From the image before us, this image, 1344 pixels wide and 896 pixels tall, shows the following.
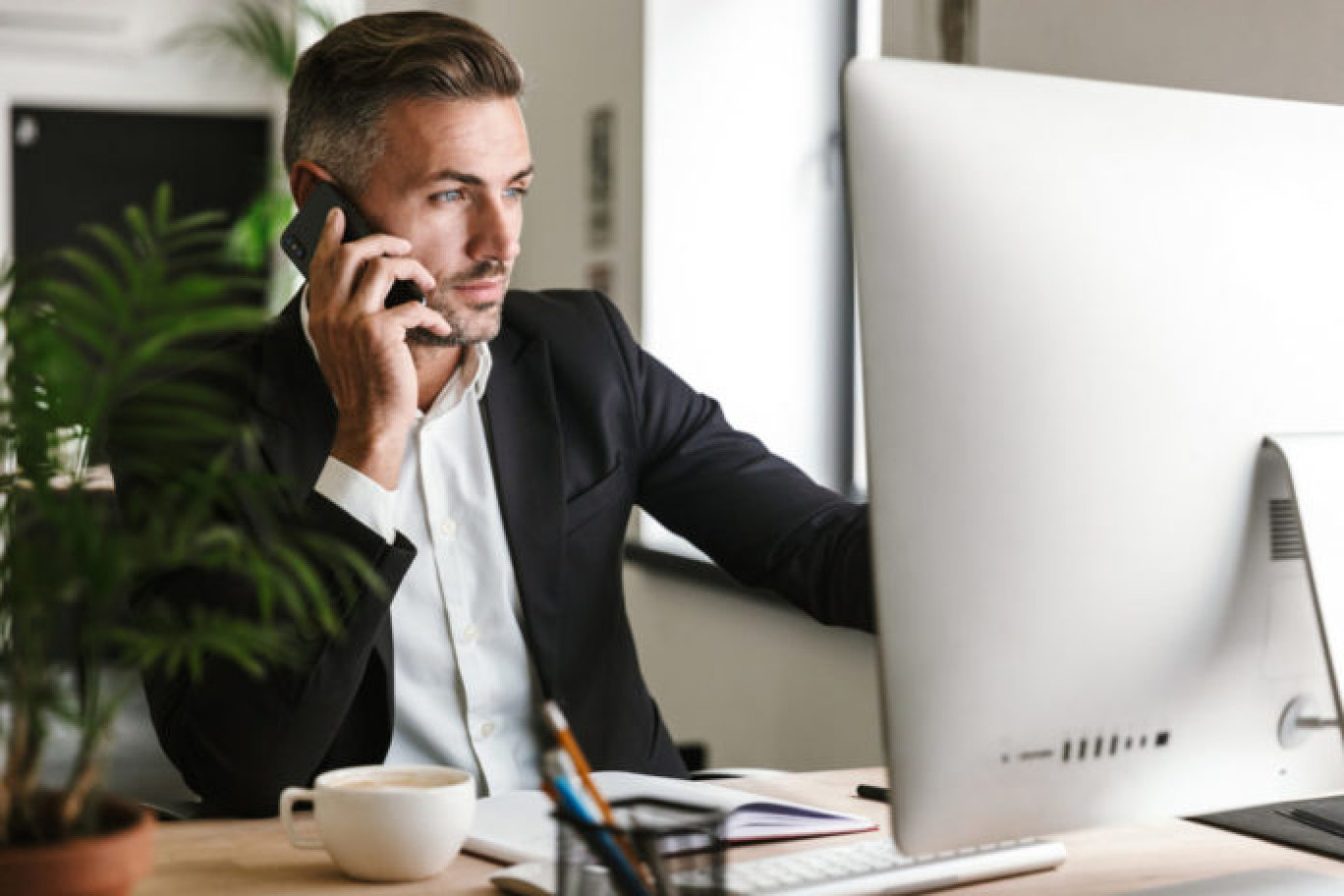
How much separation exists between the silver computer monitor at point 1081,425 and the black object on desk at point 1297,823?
223 mm

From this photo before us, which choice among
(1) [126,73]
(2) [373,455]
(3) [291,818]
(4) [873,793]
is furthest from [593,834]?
(1) [126,73]

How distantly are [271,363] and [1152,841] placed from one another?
93 centimetres

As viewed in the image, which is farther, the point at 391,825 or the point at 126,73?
the point at 126,73

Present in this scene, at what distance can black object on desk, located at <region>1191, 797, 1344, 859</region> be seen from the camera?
1.11 meters

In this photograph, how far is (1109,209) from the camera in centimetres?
85

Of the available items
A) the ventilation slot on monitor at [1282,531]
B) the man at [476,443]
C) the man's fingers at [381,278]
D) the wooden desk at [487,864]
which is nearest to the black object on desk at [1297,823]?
the wooden desk at [487,864]

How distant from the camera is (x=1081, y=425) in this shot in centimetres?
84

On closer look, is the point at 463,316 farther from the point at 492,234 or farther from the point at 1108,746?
the point at 1108,746

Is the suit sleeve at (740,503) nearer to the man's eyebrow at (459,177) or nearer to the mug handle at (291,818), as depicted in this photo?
the man's eyebrow at (459,177)

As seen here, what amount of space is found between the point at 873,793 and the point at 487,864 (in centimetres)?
36

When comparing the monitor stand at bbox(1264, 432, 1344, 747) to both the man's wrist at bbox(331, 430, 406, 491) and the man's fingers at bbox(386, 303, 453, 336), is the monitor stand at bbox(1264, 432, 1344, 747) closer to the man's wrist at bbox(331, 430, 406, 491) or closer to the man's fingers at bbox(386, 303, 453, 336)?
the man's wrist at bbox(331, 430, 406, 491)

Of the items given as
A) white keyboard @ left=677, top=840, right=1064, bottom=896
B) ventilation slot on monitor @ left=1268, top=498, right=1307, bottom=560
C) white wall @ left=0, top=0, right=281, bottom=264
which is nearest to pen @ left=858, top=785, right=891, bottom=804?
white keyboard @ left=677, top=840, right=1064, bottom=896

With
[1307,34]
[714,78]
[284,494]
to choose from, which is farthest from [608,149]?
[284,494]

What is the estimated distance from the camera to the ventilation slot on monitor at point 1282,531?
912mm
